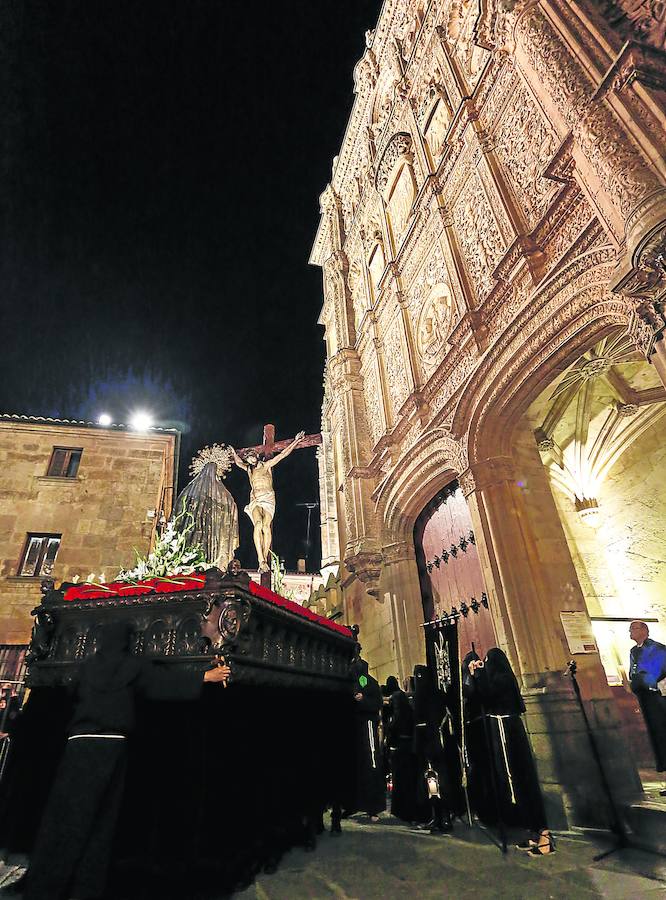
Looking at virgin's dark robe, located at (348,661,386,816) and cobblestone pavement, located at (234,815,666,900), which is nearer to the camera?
cobblestone pavement, located at (234,815,666,900)

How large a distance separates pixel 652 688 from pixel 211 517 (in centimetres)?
617

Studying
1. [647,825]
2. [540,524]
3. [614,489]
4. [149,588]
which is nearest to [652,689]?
[647,825]

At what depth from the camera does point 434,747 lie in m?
5.31

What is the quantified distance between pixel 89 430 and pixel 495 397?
13.7 meters

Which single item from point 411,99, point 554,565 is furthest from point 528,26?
point 554,565

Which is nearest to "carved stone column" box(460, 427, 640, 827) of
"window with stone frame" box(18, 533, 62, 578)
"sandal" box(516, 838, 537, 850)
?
"sandal" box(516, 838, 537, 850)

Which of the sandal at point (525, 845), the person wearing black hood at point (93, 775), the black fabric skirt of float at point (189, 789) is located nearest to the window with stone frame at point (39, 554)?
the black fabric skirt of float at point (189, 789)

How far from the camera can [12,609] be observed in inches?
474

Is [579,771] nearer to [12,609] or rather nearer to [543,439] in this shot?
[543,439]

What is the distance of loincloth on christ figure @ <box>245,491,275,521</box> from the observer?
10461mm

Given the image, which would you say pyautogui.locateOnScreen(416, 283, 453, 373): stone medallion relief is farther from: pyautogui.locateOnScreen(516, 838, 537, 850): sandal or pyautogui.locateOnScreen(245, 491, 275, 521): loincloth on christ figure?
pyautogui.locateOnScreen(516, 838, 537, 850): sandal

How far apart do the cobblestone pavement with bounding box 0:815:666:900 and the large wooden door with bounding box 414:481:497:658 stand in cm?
352

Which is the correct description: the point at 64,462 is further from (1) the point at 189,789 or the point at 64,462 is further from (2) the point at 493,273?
(1) the point at 189,789

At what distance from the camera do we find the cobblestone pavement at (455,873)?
3.09m
